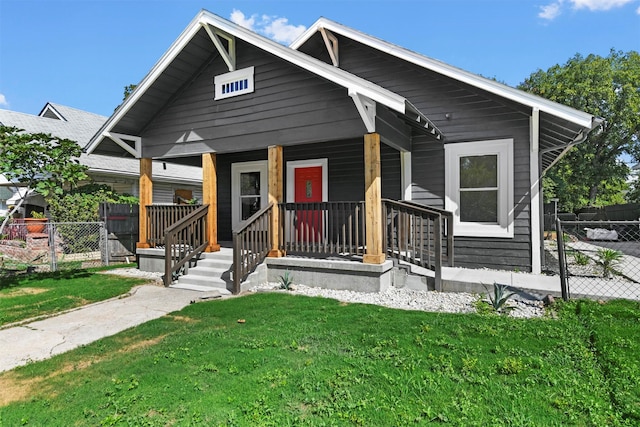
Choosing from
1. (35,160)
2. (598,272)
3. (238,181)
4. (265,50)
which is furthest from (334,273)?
(35,160)

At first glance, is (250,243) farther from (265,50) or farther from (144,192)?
(144,192)

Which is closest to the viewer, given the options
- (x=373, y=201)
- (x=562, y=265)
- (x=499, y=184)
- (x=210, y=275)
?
(x=562, y=265)

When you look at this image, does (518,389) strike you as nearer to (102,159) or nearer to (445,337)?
(445,337)

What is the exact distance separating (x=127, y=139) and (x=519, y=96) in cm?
833

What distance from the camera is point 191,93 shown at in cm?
774

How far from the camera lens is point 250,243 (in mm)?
6461

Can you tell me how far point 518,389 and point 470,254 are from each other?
494 centimetres

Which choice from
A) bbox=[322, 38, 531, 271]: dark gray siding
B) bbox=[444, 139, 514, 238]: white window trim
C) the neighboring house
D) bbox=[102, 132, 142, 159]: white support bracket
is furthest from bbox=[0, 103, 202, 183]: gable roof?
bbox=[444, 139, 514, 238]: white window trim

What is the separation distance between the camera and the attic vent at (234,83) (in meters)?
7.02

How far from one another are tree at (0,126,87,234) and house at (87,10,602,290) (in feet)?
4.21

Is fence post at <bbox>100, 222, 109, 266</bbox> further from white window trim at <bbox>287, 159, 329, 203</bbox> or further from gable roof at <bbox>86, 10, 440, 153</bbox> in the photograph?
white window trim at <bbox>287, 159, 329, 203</bbox>

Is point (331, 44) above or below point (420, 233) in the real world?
above

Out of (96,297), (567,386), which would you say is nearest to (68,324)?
(96,297)

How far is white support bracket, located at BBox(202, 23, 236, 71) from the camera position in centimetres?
685
